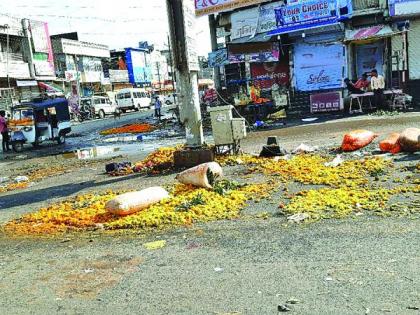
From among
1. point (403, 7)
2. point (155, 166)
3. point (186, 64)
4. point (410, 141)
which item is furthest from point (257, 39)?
point (410, 141)

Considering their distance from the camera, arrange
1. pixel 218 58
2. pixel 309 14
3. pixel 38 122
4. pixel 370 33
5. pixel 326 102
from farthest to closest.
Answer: pixel 218 58 → pixel 309 14 → pixel 326 102 → pixel 370 33 → pixel 38 122

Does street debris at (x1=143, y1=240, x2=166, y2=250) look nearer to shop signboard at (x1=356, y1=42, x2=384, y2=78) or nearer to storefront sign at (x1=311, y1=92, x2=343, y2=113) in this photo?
storefront sign at (x1=311, y1=92, x2=343, y2=113)

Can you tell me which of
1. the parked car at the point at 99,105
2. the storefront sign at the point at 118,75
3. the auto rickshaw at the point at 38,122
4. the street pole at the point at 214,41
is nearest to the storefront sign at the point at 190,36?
the auto rickshaw at the point at 38,122

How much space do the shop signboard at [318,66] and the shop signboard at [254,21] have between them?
6.43 feet

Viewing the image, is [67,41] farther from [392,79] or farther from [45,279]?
[45,279]

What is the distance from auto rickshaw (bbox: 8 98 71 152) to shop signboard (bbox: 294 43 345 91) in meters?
12.3

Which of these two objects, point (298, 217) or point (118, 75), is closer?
point (298, 217)

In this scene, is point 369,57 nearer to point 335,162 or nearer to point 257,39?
point 257,39

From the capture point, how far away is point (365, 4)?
2159cm

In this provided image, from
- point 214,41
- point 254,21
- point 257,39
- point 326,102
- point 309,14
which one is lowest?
point 326,102

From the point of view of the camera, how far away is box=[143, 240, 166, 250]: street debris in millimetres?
5505

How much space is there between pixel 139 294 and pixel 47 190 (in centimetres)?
659

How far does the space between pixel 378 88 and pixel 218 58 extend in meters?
9.14

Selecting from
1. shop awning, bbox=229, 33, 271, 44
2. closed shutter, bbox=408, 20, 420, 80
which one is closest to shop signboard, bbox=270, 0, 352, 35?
shop awning, bbox=229, 33, 271, 44
